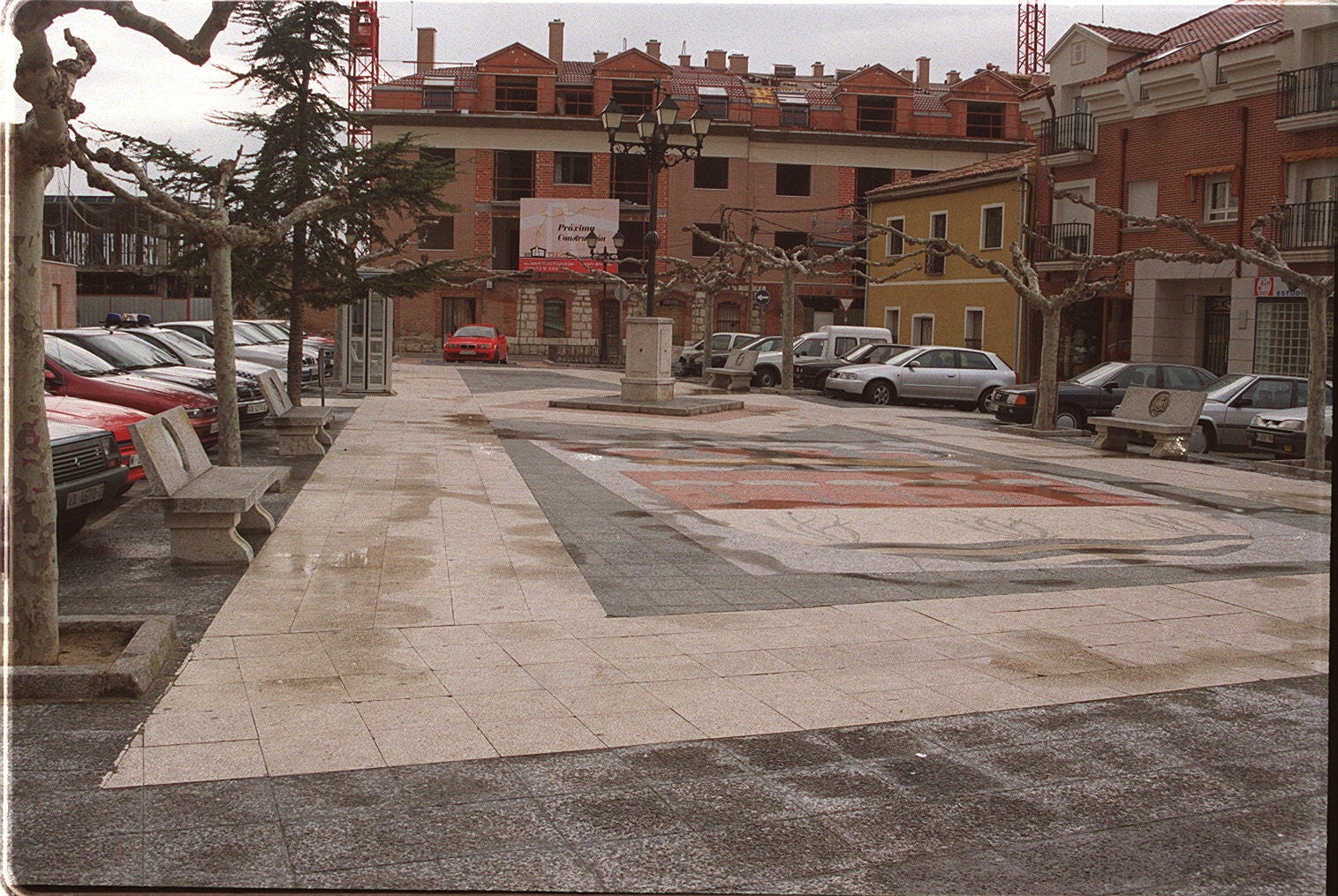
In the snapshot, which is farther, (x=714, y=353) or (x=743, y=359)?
(x=714, y=353)

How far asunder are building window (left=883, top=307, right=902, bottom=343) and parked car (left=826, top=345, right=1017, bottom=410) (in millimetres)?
16032

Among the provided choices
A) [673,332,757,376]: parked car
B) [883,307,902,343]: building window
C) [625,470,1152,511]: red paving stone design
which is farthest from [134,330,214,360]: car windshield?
[883,307,902,343]: building window

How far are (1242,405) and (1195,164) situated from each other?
11.8 meters

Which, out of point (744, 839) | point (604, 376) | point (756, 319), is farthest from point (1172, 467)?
point (756, 319)

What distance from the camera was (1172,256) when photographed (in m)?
18.7

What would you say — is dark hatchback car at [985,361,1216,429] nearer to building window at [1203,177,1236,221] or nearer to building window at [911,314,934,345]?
building window at [1203,177,1236,221]

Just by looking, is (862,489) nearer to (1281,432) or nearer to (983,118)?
(1281,432)

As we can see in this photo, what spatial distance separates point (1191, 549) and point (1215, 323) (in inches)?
906

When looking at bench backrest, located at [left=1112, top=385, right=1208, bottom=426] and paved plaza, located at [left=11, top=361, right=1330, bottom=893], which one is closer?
paved plaza, located at [left=11, top=361, right=1330, bottom=893]

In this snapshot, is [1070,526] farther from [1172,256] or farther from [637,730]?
[1172,256]

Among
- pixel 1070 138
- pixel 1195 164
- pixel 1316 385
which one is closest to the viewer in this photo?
pixel 1316 385

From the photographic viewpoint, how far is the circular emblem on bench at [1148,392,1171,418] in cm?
1766

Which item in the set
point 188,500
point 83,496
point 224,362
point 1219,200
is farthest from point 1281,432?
point 83,496

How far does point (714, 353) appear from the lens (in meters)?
38.4
